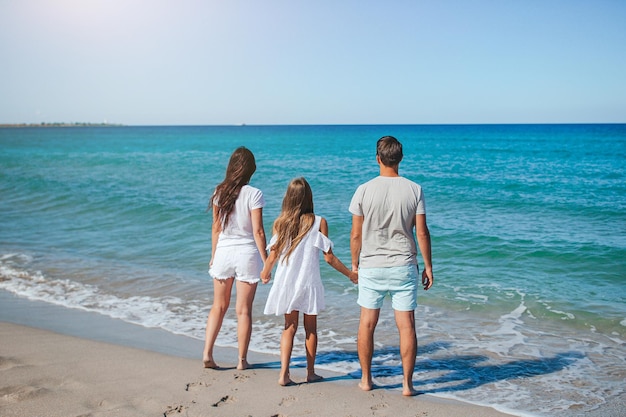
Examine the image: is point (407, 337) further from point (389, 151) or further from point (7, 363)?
point (7, 363)

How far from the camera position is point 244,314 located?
4617 millimetres

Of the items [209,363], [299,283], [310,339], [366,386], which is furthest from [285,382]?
[299,283]

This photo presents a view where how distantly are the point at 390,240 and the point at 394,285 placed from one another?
36cm

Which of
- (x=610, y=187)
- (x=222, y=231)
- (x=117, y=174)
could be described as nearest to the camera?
(x=222, y=231)

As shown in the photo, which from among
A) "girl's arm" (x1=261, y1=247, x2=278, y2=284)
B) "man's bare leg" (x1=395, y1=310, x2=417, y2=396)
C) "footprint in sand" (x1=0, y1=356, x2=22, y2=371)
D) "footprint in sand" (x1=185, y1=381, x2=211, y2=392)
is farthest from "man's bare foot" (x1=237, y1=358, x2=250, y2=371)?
"footprint in sand" (x1=0, y1=356, x2=22, y2=371)

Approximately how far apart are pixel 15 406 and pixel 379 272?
2.96 metres

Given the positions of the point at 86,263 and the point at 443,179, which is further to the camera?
the point at 443,179

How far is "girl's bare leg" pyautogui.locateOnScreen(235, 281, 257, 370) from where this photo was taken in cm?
454

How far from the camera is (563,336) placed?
6.07 metres

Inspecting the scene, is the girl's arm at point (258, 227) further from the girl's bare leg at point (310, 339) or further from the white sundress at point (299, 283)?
the girl's bare leg at point (310, 339)

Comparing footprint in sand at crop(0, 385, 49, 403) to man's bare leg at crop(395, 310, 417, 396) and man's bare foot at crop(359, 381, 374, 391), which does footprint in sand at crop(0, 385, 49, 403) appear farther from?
man's bare leg at crop(395, 310, 417, 396)

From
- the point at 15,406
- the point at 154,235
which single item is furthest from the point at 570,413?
the point at 154,235

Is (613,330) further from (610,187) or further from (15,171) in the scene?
(15,171)

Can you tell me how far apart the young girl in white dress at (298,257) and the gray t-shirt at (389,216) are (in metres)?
0.30
